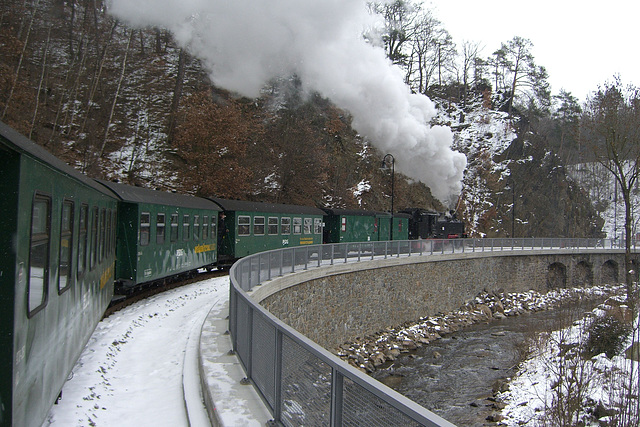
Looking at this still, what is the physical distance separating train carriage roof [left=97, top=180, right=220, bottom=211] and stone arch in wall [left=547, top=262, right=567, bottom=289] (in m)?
30.6

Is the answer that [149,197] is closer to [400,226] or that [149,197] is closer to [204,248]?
[204,248]

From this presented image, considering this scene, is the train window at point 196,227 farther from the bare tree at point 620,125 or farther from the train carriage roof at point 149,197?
the bare tree at point 620,125

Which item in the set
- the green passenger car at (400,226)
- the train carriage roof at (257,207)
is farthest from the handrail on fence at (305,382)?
the green passenger car at (400,226)

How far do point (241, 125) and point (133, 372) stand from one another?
26.7 m

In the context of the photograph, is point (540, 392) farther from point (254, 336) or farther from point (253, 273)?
point (254, 336)

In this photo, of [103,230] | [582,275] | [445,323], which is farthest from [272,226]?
[582,275]

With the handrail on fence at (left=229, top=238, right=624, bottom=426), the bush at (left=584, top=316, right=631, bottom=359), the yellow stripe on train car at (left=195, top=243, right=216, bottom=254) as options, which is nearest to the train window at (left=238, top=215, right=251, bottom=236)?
the yellow stripe on train car at (left=195, top=243, right=216, bottom=254)

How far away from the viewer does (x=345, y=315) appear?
66.1ft

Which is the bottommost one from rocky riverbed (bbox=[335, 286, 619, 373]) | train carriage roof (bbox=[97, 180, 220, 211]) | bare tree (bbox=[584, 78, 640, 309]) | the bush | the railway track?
rocky riverbed (bbox=[335, 286, 619, 373])

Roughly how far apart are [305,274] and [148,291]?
521 cm

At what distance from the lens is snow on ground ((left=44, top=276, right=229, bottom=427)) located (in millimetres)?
5625

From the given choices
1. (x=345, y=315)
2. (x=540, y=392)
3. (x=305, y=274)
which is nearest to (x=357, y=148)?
(x=345, y=315)

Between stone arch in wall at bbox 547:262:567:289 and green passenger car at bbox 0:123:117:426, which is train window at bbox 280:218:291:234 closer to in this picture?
green passenger car at bbox 0:123:117:426

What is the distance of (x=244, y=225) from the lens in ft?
65.3
